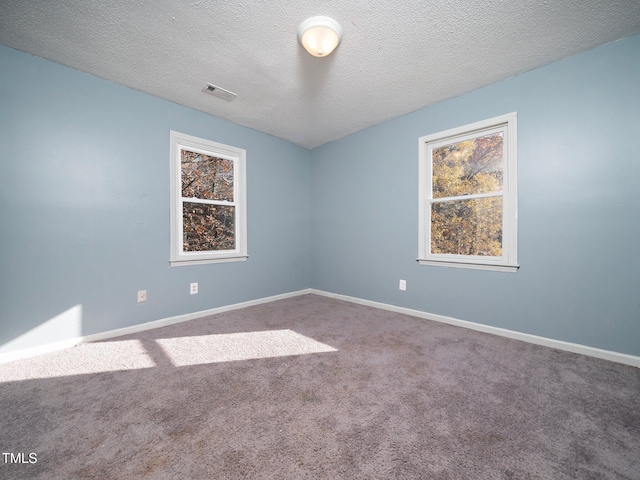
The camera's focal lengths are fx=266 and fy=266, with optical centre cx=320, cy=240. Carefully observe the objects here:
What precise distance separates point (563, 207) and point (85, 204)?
421 cm

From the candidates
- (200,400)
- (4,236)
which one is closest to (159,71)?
(4,236)

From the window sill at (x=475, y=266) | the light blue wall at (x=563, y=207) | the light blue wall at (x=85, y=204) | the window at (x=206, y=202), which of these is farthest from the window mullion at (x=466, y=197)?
the light blue wall at (x=85, y=204)

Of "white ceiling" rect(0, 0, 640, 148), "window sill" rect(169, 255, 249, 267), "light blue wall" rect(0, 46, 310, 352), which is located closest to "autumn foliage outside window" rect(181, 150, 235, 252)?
"window sill" rect(169, 255, 249, 267)

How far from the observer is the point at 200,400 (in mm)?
1571

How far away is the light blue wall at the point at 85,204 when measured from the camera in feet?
6.92

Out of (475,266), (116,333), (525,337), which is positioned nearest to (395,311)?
(475,266)

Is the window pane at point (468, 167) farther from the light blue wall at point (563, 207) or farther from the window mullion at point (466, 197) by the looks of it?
the light blue wall at point (563, 207)

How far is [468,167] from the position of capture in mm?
2887

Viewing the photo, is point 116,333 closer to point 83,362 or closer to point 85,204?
point 83,362

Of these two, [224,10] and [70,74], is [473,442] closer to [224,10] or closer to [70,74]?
[224,10]

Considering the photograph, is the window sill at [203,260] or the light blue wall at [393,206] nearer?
the light blue wall at [393,206]

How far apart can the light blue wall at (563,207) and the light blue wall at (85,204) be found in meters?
2.58

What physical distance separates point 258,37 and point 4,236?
2.48 metres

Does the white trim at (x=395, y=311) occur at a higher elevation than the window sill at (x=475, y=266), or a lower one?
lower
